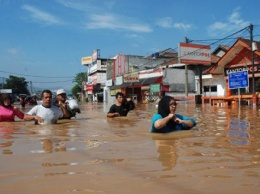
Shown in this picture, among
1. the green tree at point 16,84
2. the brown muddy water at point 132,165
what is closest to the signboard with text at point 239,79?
the brown muddy water at point 132,165

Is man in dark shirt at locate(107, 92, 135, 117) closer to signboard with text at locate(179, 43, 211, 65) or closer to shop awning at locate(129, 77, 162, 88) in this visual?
signboard with text at locate(179, 43, 211, 65)

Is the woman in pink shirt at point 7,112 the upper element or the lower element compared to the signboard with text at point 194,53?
lower

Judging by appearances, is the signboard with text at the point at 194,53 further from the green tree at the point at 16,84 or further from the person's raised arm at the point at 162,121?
the green tree at the point at 16,84

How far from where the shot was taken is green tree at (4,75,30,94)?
295 feet

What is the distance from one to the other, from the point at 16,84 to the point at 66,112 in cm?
8811

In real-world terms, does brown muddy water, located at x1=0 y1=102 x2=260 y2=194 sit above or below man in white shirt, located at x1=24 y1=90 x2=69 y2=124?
below

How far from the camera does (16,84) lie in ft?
299

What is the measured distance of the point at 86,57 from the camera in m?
82.7

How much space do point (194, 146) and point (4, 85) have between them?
94.6 meters

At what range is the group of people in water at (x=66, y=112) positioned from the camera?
565 centimetres

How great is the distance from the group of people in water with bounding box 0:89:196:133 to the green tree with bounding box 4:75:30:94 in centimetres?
8633

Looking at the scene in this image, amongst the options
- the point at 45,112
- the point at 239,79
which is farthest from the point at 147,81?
the point at 45,112

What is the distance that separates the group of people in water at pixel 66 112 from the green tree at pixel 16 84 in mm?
86333

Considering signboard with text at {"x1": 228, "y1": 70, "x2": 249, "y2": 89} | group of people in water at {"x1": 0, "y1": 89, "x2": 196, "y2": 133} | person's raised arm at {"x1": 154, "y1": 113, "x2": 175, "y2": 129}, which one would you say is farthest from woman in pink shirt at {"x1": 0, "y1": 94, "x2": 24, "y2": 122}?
signboard with text at {"x1": 228, "y1": 70, "x2": 249, "y2": 89}
